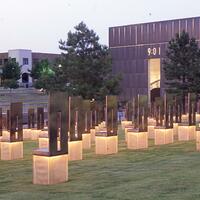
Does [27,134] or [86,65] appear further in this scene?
[86,65]

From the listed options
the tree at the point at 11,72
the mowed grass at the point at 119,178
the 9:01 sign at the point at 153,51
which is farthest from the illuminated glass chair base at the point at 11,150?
the tree at the point at 11,72

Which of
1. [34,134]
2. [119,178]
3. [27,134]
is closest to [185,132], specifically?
[34,134]

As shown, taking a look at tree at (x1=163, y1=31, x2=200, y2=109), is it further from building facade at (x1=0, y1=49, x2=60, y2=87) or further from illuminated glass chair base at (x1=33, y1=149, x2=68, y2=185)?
building facade at (x1=0, y1=49, x2=60, y2=87)

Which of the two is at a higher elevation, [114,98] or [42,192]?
[114,98]

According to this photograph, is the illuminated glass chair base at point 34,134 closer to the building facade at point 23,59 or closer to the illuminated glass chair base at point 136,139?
the illuminated glass chair base at point 136,139

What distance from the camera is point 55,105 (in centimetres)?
1050

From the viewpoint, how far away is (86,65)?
111 feet

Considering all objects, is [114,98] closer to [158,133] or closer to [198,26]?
[158,133]

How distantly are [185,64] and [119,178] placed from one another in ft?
85.0

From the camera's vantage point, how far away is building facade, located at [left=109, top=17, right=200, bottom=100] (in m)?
58.4

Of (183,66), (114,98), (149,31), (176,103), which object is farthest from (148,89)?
(114,98)

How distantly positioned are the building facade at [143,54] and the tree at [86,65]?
23.6 meters

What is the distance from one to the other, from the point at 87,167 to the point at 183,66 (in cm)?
2428

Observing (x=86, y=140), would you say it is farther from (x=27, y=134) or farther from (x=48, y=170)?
(x=48, y=170)
